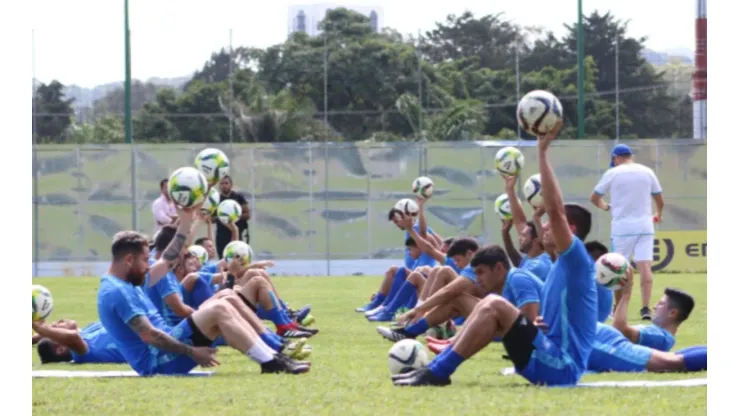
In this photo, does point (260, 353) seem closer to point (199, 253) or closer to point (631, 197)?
point (199, 253)

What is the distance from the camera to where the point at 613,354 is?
31.3ft

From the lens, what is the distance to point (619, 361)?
31.3 feet

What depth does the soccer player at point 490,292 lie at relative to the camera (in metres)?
9.11

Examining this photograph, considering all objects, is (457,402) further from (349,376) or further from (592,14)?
(592,14)

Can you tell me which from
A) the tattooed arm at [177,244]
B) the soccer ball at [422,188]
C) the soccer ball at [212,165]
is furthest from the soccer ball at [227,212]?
the tattooed arm at [177,244]

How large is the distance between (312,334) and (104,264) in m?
15.9

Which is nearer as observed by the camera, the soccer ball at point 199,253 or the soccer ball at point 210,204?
the soccer ball at point 199,253

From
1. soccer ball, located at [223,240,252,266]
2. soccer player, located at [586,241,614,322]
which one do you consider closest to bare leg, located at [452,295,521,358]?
soccer player, located at [586,241,614,322]

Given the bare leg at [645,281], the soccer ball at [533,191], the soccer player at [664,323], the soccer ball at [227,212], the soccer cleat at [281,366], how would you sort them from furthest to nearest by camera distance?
the soccer ball at [227,212], the bare leg at [645,281], the soccer ball at [533,191], the soccer player at [664,323], the soccer cleat at [281,366]

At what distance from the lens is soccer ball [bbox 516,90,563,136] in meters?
7.83

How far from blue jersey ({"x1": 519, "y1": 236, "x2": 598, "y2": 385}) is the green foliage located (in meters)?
22.9

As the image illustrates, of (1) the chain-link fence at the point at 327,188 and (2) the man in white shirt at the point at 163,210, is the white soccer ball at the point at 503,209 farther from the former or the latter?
(1) the chain-link fence at the point at 327,188

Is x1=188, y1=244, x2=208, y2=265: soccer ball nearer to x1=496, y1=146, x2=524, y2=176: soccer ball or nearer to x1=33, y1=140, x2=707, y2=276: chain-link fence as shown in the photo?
x1=496, y1=146, x2=524, y2=176: soccer ball

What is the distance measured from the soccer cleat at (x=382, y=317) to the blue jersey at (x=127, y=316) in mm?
6614
